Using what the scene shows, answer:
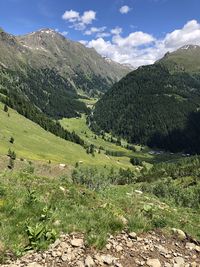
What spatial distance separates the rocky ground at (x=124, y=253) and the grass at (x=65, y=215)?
0.39 metres

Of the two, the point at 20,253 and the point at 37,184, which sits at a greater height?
the point at 37,184

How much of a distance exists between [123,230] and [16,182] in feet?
24.3

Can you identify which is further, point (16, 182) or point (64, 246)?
point (16, 182)

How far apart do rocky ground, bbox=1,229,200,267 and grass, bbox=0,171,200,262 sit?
390 mm

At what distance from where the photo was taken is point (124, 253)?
51.0 feet

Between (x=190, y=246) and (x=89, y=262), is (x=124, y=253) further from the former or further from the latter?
(x=190, y=246)

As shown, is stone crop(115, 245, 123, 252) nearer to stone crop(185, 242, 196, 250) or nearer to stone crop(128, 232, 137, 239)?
stone crop(128, 232, 137, 239)

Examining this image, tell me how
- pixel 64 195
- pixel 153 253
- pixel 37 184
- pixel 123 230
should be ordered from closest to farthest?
1. pixel 153 253
2. pixel 123 230
3. pixel 64 195
4. pixel 37 184

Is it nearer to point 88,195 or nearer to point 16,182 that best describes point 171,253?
point 88,195

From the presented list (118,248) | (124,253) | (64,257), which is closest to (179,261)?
(124,253)

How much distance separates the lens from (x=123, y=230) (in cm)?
1719

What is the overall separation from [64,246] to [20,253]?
1.81 meters

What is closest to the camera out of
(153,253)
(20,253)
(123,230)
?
(20,253)

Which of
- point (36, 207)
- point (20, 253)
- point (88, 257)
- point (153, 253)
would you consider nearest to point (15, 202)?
point (36, 207)
